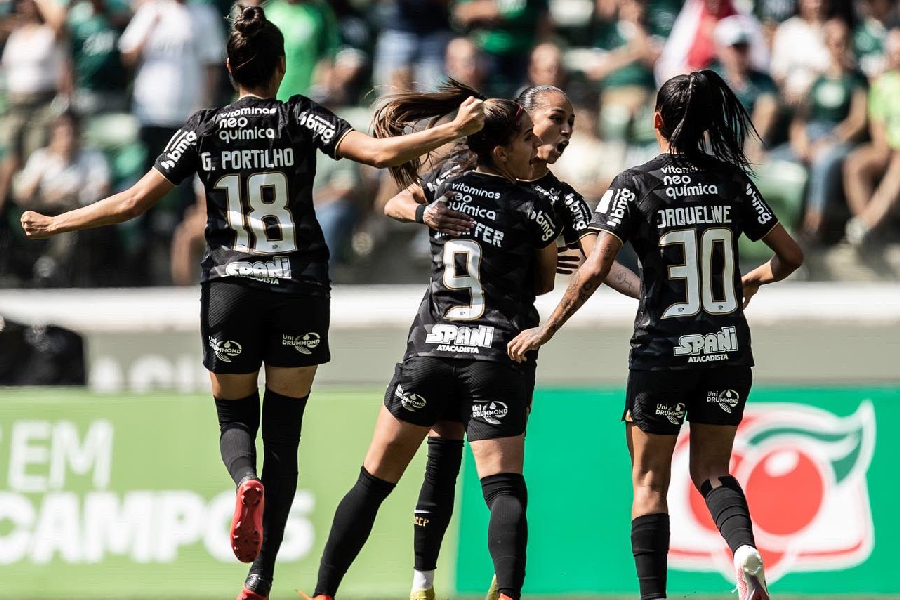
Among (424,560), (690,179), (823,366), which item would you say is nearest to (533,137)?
(690,179)

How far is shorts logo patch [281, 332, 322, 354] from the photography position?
5348 mm

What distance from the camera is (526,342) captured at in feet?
16.1

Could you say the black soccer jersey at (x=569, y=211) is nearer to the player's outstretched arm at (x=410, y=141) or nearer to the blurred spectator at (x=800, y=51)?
the player's outstretched arm at (x=410, y=141)

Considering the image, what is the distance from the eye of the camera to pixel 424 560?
5.66 meters

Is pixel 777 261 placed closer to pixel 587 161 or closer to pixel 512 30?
pixel 587 161

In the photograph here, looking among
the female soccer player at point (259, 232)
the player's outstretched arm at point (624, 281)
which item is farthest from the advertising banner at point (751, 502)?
the female soccer player at point (259, 232)

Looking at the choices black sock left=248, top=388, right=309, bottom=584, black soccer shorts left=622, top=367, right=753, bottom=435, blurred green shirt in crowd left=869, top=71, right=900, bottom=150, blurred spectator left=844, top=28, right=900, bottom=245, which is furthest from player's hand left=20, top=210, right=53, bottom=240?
blurred green shirt in crowd left=869, top=71, right=900, bottom=150

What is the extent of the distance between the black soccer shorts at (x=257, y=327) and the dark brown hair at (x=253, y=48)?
0.79 metres

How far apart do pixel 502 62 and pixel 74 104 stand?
10.9ft

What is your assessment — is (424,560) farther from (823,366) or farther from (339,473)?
(823,366)

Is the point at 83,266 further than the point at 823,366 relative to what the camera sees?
Yes

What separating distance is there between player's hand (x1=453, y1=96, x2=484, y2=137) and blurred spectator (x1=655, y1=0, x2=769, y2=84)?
18.4 ft

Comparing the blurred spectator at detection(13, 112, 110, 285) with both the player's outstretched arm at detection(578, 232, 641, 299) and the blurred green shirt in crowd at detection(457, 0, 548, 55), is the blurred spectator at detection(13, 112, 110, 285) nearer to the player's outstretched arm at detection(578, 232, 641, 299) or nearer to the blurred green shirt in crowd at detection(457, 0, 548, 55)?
the blurred green shirt in crowd at detection(457, 0, 548, 55)

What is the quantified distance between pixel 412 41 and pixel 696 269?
601cm
